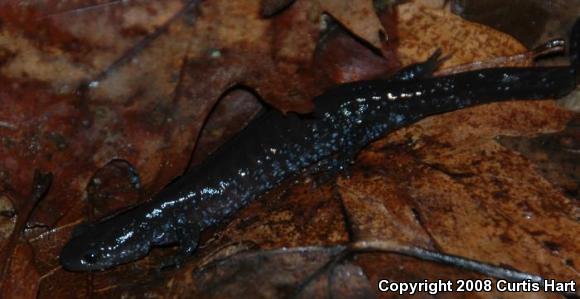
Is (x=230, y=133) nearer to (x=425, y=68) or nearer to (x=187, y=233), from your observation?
(x=187, y=233)

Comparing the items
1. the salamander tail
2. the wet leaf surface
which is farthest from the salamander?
the wet leaf surface

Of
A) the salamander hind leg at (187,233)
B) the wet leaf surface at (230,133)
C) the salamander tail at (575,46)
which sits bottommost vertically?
the salamander hind leg at (187,233)

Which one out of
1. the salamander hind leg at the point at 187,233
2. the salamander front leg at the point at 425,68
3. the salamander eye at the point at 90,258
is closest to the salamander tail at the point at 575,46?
the salamander front leg at the point at 425,68

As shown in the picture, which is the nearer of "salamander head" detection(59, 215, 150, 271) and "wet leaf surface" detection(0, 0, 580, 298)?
"wet leaf surface" detection(0, 0, 580, 298)

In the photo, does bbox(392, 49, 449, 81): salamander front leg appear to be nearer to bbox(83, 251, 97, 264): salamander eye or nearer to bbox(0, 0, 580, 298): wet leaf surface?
bbox(0, 0, 580, 298): wet leaf surface

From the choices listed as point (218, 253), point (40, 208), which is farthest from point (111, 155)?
point (218, 253)

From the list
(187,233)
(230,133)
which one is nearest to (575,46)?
(230,133)

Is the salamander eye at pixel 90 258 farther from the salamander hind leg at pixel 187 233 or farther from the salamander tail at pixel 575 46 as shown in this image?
the salamander tail at pixel 575 46
